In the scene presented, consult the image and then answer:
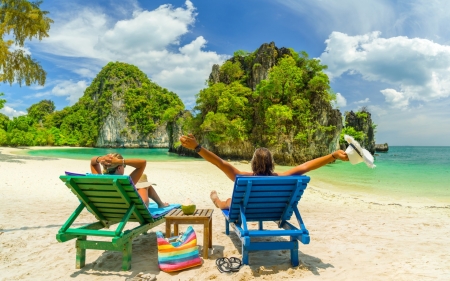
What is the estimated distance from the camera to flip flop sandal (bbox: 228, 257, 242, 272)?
3.44 m

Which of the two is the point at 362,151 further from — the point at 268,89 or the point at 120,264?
the point at 268,89

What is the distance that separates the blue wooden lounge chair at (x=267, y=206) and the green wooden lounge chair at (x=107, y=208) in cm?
120

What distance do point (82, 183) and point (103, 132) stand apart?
9820 centimetres

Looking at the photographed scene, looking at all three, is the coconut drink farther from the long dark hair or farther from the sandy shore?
the long dark hair

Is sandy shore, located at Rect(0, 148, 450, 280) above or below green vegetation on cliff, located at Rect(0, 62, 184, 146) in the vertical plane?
below

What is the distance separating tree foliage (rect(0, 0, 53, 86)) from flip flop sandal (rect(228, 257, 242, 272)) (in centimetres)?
1882

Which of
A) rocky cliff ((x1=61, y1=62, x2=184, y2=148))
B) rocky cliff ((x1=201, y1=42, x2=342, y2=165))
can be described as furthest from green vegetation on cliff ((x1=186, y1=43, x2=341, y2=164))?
rocky cliff ((x1=61, y1=62, x2=184, y2=148))

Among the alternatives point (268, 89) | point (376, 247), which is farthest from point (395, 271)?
point (268, 89)

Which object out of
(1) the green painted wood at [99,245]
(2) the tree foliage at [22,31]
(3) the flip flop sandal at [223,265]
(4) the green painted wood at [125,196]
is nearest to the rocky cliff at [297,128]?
(2) the tree foliage at [22,31]

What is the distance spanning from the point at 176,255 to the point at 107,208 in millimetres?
1072

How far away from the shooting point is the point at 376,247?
4.46 metres

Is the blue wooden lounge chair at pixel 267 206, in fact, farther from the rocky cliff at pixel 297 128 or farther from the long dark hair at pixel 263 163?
the rocky cliff at pixel 297 128

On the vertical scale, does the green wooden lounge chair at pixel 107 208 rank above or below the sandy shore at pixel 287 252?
above

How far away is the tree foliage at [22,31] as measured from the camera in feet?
56.1
